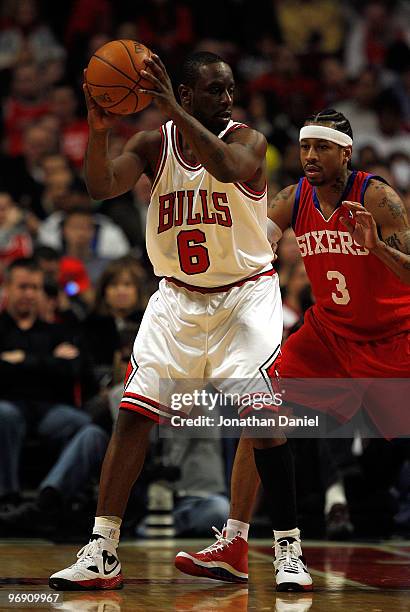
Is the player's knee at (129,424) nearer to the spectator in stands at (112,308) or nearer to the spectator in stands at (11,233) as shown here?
the spectator in stands at (112,308)

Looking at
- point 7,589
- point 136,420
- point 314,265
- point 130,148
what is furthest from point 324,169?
point 7,589

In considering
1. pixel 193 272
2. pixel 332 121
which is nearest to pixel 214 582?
pixel 193 272

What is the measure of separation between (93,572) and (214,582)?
0.66 m

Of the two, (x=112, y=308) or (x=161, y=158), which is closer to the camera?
(x=161, y=158)

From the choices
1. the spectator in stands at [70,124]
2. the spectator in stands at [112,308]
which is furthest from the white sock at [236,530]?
the spectator in stands at [70,124]

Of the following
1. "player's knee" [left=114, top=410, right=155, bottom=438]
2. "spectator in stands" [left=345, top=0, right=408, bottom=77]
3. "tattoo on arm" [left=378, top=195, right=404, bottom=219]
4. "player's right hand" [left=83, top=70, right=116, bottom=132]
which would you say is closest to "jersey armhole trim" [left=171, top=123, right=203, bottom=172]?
"player's right hand" [left=83, top=70, right=116, bottom=132]

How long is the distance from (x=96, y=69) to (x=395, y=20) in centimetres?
1069

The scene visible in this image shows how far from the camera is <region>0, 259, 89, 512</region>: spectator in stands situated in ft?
24.2

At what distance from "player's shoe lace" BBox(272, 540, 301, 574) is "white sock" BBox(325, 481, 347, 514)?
6.74 ft

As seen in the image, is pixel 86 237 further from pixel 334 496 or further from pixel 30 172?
pixel 334 496

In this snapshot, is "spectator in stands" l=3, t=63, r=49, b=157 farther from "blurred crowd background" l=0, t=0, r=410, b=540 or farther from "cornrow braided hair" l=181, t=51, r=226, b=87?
"cornrow braided hair" l=181, t=51, r=226, b=87

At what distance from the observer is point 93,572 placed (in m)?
4.74

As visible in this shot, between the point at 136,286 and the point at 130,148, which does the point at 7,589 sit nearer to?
the point at 130,148

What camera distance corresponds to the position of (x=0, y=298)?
8.73 meters
